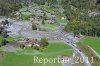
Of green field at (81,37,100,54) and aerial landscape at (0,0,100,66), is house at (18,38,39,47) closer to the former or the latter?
aerial landscape at (0,0,100,66)

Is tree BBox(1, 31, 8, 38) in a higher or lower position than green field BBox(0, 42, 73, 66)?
higher

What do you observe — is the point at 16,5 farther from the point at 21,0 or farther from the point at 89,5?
the point at 89,5

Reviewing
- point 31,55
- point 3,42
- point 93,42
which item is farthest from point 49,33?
point 31,55

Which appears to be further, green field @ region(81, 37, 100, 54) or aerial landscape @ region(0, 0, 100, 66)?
green field @ region(81, 37, 100, 54)

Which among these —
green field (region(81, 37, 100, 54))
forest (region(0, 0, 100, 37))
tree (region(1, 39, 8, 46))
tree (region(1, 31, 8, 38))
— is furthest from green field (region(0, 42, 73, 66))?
forest (region(0, 0, 100, 37))

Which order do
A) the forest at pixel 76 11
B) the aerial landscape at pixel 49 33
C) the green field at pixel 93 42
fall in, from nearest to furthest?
the aerial landscape at pixel 49 33 < the green field at pixel 93 42 < the forest at pixel 76 11

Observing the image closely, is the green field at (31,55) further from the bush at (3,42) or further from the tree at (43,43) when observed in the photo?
the bush at (3,42)

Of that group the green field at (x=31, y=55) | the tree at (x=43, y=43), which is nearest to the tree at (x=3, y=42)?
the green field at (x=31, y=55)

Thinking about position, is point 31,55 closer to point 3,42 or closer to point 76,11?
point 3,42
